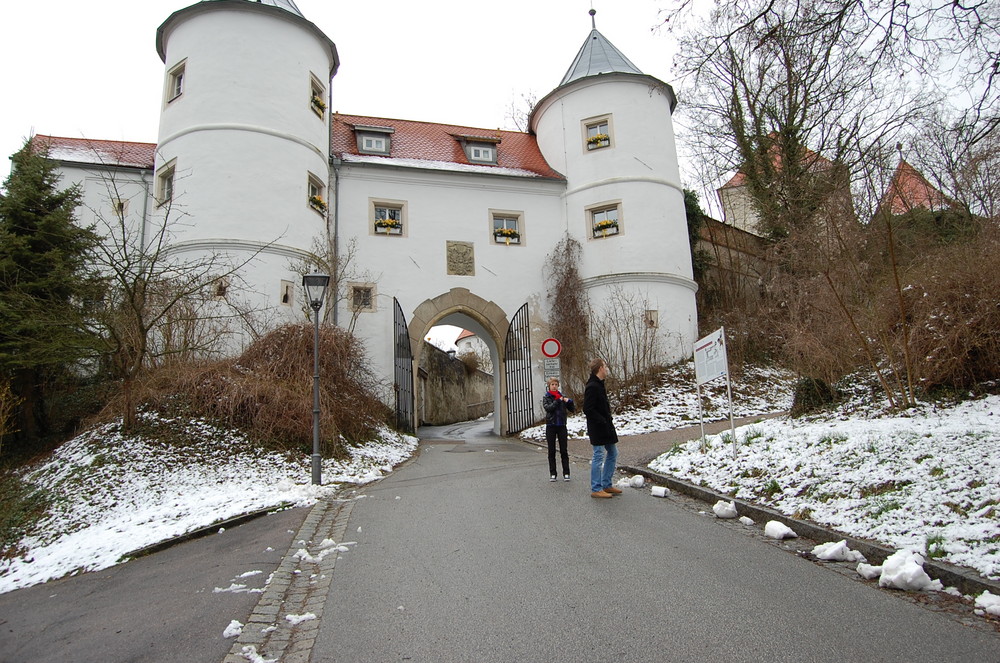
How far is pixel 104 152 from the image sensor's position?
67.7 ft

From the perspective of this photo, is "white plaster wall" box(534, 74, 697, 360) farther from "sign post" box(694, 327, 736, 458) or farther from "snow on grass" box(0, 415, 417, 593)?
"snow on grass" box(0, 415, 417, 593)

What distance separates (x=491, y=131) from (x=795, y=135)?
1074 centimetres

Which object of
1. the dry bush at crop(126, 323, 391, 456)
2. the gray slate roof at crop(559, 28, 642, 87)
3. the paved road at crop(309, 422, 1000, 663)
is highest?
the gray slate roof at crop(559, 28, 642, 87)

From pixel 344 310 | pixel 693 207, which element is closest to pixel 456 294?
pixel 344 310

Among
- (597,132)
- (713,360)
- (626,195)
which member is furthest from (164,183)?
(713,360)

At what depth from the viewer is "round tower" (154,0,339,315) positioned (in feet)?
55.5

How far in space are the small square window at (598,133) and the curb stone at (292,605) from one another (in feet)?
56.8

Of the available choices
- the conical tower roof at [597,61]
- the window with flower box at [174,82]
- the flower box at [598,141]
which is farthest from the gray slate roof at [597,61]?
the window with flower box at [174,82]

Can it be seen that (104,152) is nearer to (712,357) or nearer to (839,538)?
(712,357)

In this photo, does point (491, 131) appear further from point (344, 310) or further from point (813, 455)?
point (813, 455)

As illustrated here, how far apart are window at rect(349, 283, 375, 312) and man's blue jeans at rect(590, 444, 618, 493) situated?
12.2 m

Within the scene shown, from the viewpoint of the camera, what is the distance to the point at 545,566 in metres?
4.98

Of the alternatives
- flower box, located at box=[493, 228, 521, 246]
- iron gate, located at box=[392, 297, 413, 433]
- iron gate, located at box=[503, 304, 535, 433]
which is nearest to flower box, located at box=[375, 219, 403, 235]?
iron gate, located at box=[392, 297, 413, 433]

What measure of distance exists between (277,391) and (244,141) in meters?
9.24
